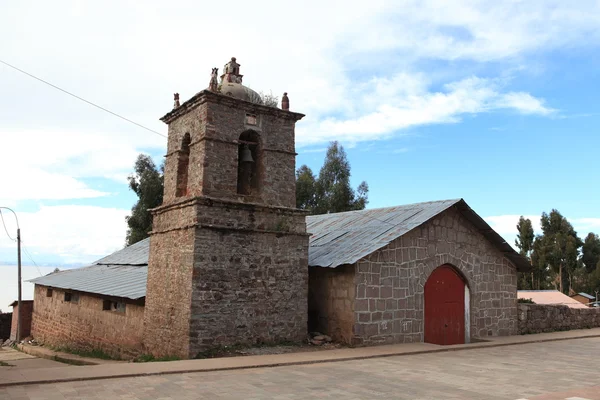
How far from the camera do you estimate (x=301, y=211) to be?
42.3ft

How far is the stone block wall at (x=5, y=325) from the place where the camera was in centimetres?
2586

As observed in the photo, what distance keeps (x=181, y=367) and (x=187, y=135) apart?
5.83 m

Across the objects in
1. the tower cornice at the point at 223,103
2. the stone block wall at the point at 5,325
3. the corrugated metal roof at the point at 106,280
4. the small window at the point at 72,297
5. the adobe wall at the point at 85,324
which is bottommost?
the stone block wall at the point at 5,325

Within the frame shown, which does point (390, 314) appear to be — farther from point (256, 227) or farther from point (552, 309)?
point (552, 309)

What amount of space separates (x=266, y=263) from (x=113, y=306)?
576 cm

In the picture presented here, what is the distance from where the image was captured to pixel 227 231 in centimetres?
1158

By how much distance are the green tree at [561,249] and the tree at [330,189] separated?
1789 centimetres

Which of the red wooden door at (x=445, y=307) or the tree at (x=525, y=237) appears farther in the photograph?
the tree at (x=525, y=237)

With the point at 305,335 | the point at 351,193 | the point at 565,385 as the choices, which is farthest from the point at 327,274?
the point at 351,193

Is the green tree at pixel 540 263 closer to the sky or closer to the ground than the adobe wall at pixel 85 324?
closer to the sky

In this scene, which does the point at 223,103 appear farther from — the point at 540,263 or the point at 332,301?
the point at 540,263

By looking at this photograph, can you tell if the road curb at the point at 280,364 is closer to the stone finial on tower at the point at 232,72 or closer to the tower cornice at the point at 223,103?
the tower cornice at the point at 223,103

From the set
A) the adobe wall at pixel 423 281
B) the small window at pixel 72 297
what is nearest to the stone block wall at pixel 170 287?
the adobe wall at pixel 423 281

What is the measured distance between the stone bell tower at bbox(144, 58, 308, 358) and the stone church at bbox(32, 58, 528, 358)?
29 millimetres
